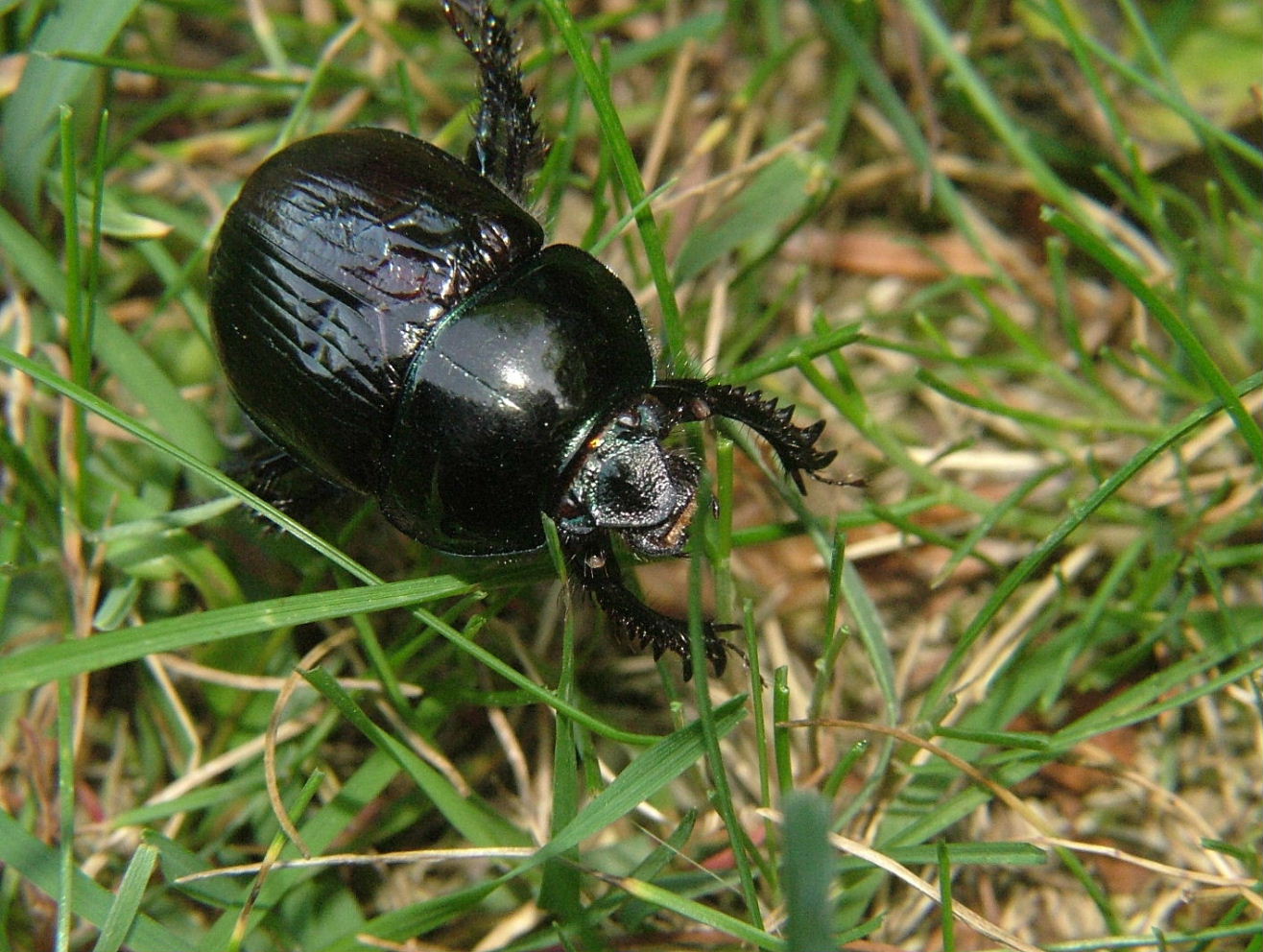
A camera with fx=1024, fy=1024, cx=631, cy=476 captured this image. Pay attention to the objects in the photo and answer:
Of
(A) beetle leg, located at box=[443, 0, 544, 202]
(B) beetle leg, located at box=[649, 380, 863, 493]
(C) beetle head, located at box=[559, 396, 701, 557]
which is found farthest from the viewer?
(A) beetle leg, located at box=[443, 0, 544, 202]

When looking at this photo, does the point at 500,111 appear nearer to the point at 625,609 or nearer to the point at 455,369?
the point at 455,369

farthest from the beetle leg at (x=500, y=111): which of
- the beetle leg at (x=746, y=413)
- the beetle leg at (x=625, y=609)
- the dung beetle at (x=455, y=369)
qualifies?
the beetle leg at (x=625, y=609)

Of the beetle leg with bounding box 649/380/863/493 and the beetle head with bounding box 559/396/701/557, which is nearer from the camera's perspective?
the beetle head with bounding box 559/396/701/557

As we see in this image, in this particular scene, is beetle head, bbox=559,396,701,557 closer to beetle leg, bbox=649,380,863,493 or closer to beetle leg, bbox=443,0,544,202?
beetle leg, bbox=649,380,863,493

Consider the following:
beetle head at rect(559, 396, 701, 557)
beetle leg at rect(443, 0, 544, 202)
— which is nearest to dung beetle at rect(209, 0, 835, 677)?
beetle head at rect(559, 396, 701, 557)

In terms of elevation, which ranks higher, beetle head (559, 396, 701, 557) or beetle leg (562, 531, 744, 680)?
beetle head (559, 396, 701, 557)

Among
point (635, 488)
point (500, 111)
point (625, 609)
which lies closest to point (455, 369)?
point (635, 488)

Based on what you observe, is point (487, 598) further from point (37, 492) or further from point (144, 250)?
point (144, 250)

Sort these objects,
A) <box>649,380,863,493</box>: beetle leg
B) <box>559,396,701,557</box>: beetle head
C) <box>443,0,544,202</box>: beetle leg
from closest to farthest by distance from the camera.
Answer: <box>559,396,701,557</box>: beetle head, <box>649,380,863,493</box>: beetle leg, <box>443,0,544,202</box>: beetle leg

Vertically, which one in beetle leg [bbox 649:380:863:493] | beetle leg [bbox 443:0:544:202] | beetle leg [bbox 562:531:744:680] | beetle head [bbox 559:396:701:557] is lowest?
beetle leg [bbox 562:531:744:680]
